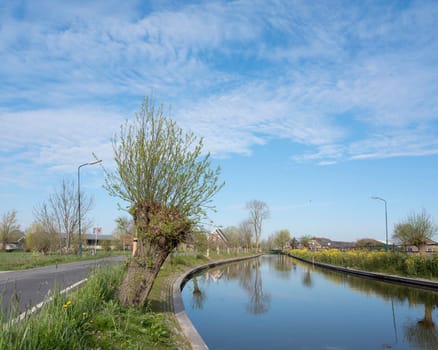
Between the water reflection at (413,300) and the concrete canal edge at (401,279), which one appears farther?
the concrete canal edge at (401,279)

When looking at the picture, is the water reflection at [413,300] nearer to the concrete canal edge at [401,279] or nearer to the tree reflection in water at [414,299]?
the tree reflection in water at [414,299]

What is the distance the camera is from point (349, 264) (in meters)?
32.9

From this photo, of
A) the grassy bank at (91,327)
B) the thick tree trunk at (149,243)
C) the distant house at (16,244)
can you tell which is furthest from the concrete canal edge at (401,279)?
the distant house at (16,244)

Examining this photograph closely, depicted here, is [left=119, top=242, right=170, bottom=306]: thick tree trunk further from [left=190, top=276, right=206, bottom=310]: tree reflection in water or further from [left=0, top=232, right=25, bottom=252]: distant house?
[left=0, top=232, right=25, bottom=252]: distant house

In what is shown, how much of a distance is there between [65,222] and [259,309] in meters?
26.6

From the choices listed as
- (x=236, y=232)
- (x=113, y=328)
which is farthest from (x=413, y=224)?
(x=236, y=232)

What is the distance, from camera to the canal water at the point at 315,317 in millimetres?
9969

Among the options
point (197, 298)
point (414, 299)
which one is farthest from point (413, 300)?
point (197, 298)

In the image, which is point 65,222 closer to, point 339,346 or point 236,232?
point 339,346

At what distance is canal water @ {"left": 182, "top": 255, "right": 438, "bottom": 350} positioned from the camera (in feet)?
32.7

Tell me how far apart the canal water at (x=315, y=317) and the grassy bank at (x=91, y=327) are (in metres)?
2.91

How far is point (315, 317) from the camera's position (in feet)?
43.2

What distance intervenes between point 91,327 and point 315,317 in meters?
9.36

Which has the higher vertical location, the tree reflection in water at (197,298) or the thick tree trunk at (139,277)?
the thick tree trunk at (139,277)
